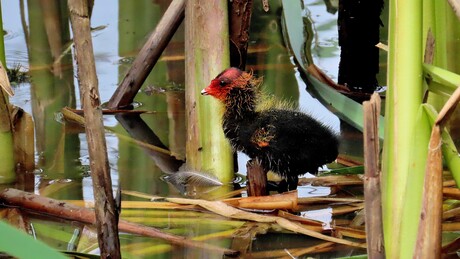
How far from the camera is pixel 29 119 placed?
3.67 meters

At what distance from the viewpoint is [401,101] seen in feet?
7.43

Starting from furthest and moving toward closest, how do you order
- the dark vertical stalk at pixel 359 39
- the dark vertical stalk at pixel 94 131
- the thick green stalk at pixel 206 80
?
1. the dark vertical stalk at pixel 359 39
2. the thick green stalk at pixel 206 80
3. the dark vertical stalk at pixel 94 131

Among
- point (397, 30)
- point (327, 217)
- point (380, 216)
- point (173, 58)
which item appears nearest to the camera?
point (380, 216)

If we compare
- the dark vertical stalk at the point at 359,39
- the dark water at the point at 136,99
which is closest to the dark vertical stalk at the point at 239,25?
the dark water at the point at 136,99

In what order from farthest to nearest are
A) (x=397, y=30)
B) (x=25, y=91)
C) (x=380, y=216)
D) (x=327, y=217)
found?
(x=25, y=91)
(x=327, y=217)
(x=397, y=30)
(x=380, y=216)

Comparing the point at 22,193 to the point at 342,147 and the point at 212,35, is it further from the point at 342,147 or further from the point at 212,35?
the point at 342,147

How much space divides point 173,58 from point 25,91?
0.89 meters

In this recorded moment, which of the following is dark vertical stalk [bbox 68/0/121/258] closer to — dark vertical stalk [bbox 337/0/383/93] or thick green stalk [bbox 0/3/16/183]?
thick green stalk [bbox 0/3/16/183]

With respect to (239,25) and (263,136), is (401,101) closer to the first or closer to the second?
(263,136)

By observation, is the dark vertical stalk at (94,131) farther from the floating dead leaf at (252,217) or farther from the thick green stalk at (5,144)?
the thick green stalk at (5,144)

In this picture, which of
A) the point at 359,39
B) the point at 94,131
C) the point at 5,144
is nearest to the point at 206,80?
the point at 5,144

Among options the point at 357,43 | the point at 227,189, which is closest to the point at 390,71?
the point at 227,189

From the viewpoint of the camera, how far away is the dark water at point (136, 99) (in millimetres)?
3213

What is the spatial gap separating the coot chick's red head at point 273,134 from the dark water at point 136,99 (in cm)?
15
